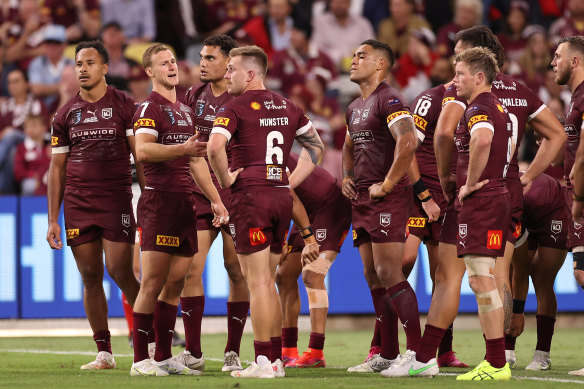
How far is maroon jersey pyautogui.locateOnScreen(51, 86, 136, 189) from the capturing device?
8.83 metres

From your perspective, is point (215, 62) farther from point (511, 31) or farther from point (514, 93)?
point (511, 31)

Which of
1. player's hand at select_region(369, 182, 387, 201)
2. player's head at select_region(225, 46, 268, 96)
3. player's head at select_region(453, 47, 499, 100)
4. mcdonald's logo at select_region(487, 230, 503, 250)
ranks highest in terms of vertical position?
player's head at select_region(225, 46, 268, 96)

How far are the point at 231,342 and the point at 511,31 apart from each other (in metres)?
11.3

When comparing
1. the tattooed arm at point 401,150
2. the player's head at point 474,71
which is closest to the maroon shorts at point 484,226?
the tattooed arm at point 401,150

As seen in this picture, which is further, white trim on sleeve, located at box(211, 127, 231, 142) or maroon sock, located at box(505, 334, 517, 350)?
maroon sock, located at box(505, 334, 517, 350)

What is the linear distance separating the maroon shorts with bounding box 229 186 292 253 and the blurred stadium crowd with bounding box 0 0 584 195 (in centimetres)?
765

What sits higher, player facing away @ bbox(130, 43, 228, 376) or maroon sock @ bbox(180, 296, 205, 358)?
player facing away @ bbox(130, 43, 228, 376)

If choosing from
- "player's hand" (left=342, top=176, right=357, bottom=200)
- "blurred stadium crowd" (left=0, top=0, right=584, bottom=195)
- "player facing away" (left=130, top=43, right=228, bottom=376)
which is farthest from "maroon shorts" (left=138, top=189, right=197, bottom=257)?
"blurred stadium crowd" (left=0, top=0, right=584, bottom=195)

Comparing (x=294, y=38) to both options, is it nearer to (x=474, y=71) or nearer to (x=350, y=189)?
(x=350, y=189)

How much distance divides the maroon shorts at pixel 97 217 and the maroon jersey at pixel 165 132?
0.75m

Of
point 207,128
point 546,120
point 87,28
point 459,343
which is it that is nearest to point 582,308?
Answer: point 459,343

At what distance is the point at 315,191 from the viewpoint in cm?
932

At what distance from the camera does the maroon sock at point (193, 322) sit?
8.59 meters

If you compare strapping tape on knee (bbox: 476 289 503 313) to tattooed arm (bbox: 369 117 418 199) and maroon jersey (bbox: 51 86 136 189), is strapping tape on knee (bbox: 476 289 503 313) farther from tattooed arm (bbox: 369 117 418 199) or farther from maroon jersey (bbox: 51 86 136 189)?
maroon jersey (bbox: 51 86 136 189)
